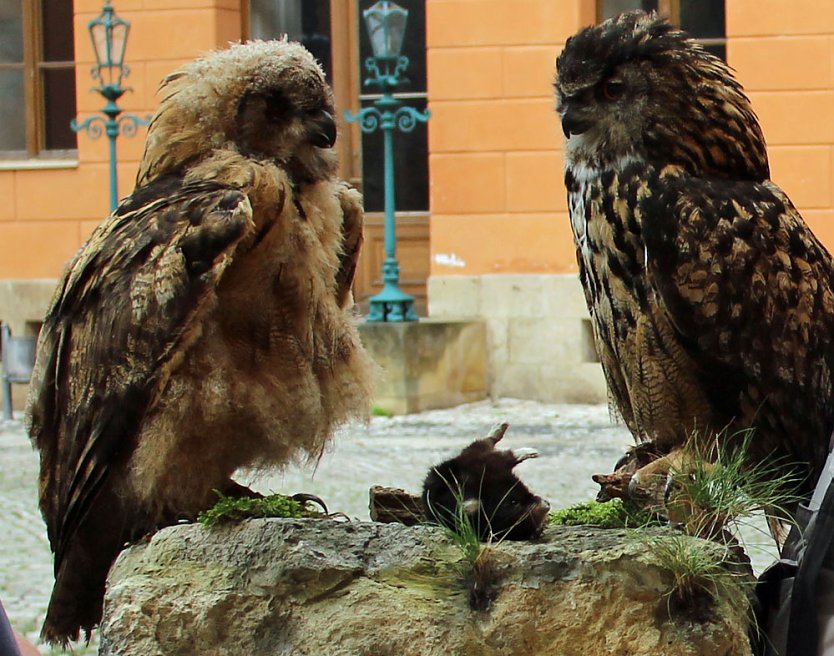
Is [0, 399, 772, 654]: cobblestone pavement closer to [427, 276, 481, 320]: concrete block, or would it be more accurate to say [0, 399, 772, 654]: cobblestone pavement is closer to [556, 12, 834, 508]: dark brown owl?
[427, 276, 481, 320]: concrete block

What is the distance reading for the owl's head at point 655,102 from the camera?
275 cm

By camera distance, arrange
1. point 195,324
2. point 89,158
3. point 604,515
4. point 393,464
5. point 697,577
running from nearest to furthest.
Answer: point 697,577
point 604,515
point 195,324
point 393,464
point 89,158

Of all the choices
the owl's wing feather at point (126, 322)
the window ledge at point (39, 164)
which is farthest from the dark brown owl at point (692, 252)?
the window ledge at point (39, 164)

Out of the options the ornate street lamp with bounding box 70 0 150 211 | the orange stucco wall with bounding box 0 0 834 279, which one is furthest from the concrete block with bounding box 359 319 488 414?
the ornate street lamp with bounding box 70 0 150 211

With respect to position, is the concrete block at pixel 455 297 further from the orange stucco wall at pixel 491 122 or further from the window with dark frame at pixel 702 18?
the window with dark frame at pixel 702 18

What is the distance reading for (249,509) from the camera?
2.56m

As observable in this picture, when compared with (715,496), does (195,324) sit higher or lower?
higher

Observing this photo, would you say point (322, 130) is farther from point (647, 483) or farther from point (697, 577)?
point (697, 577)

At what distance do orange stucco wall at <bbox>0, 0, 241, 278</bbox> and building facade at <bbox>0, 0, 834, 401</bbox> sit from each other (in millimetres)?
14

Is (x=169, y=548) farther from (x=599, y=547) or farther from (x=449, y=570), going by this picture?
(x=599, y=547)

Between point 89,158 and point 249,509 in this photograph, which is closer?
point 249,509

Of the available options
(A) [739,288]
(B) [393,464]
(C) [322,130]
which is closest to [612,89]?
(A) [739,288]

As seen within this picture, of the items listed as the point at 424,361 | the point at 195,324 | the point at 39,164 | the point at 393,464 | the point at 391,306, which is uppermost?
the point at 39,164

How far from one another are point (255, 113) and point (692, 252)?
961 millimetres
